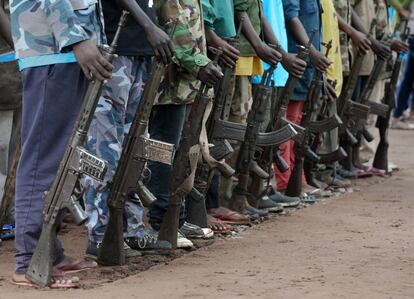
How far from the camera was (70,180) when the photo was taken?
5504 millimetres

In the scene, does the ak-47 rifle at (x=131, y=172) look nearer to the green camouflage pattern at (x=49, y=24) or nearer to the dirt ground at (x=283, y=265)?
the dirt ground at (x=283, y=265)

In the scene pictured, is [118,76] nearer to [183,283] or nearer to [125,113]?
[125,113]

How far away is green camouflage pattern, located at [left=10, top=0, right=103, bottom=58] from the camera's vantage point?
5.49 m

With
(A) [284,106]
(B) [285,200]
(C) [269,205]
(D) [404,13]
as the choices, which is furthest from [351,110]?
(D) [404,13]

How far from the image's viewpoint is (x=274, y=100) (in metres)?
8.84

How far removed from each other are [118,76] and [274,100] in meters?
2.89

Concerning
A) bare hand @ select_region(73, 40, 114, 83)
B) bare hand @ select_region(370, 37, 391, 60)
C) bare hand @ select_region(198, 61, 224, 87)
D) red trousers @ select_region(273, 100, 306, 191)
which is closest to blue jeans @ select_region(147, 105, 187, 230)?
bare hand @ select_region(198, 61, 224, 87)

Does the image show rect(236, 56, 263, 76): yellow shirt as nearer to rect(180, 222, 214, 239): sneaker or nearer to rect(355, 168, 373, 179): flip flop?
rect(180, 222, 214, 239): sneaker

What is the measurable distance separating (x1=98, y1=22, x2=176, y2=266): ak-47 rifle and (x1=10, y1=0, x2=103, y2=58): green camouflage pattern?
24.5 inches

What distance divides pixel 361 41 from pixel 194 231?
368cm

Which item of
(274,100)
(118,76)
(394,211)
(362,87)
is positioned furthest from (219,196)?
(362,87)

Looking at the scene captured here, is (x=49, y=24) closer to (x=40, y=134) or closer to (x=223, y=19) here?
(x=40, y=134)

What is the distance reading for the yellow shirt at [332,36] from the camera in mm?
9820

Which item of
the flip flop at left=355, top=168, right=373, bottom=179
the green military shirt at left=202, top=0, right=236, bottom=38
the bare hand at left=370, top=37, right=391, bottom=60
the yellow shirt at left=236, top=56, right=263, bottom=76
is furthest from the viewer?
the flip flop at left=355, top=168, right=373, bottom=179
